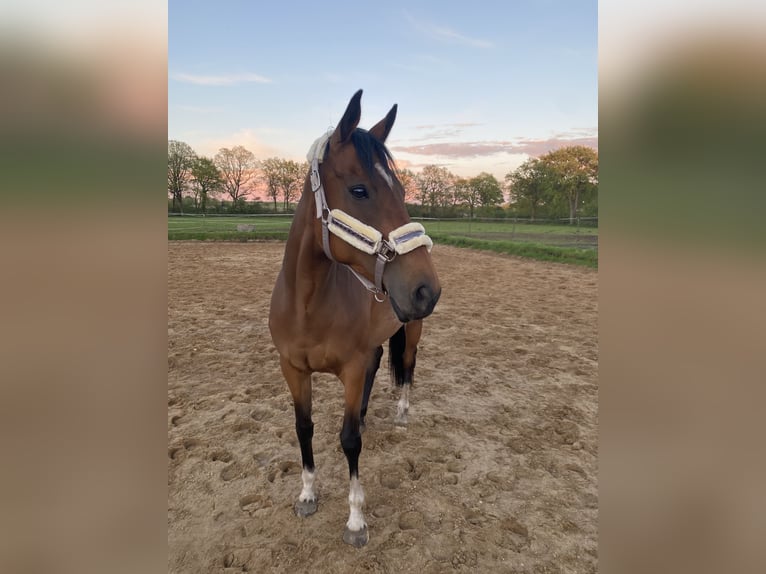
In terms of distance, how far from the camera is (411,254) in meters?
1.80

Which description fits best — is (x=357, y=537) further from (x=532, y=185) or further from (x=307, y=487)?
(x=532, y=185)

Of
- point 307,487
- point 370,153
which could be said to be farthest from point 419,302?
point 307,487

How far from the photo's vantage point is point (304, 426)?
2.74m

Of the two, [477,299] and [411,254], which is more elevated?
[411,254]

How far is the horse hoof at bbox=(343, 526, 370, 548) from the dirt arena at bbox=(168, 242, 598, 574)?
0.14 ft

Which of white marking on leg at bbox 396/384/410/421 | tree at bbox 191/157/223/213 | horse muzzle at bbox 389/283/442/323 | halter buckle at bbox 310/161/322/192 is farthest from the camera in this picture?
tree at bbox 191/157/223/213

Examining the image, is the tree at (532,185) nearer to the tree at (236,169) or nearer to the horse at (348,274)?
the tree at (236,169)

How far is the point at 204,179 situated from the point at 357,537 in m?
40.0

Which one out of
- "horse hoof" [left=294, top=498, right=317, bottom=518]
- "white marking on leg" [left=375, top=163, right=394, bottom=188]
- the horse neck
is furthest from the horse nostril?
"horse hoof" [left=294, top=498, right=317, bottom=518]

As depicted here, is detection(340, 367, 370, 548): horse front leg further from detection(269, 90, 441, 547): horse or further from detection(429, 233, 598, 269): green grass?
detection(429, 233, 598, 269): green grass

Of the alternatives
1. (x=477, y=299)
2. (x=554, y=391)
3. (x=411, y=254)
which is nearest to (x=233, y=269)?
(x=477, y=299)

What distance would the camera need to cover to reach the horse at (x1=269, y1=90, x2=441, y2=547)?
70.9 inches
